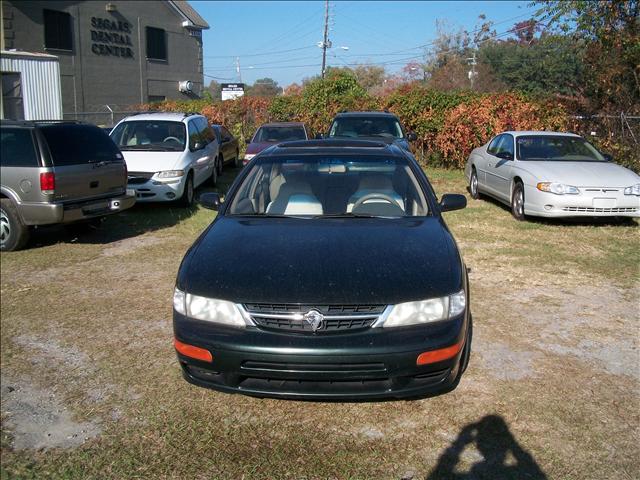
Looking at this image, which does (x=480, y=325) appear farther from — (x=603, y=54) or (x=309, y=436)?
(x=603, y=54)

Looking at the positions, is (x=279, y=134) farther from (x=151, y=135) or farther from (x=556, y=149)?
(x=556, y=149)

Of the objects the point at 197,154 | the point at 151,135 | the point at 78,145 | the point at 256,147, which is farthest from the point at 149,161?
the point at 256,147

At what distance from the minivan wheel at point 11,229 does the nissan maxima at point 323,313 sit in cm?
485

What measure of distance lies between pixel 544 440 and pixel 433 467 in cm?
73

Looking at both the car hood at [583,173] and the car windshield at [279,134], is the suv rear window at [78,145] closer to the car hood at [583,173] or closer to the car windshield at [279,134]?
the car hood at [583,173]

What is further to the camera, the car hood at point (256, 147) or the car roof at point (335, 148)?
the car hood at point (256, 147)

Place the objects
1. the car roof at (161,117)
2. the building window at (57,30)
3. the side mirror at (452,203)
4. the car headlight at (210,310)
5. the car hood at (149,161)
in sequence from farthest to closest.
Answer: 1. the building window at (57,30)
2. the car roof at (161,117)
3. the car hood at (149,161)
4. the side mirror at (452,203)
5. the car headlight at (210,310)

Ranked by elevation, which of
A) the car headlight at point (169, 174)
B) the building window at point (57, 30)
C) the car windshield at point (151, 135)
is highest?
the building window at point (57, 30)

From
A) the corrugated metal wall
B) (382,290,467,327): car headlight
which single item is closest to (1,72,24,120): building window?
the corrugated metal wall

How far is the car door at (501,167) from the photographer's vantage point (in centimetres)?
1092

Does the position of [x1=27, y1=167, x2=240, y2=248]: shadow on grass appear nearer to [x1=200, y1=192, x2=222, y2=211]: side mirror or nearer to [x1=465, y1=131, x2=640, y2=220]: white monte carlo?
[x1=200, y1=192, x2=222, y2=211]: side mirror

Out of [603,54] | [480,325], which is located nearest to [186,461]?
[480,325]

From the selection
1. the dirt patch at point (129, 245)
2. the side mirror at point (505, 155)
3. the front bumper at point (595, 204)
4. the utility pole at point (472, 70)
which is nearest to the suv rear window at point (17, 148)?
the dirt patch at point (129, 245)

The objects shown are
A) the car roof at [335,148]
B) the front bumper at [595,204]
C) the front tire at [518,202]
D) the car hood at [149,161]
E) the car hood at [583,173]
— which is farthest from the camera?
the car hood at [149,161]
